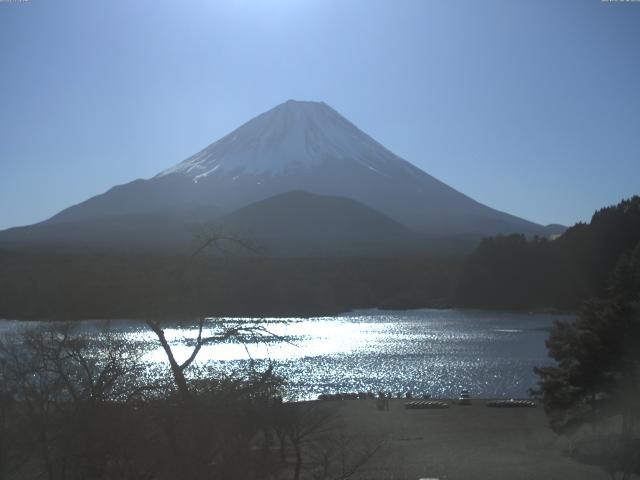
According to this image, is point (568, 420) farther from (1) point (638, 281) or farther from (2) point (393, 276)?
(2) point (393, 276)

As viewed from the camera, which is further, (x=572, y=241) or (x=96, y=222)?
(x=96, y=222)

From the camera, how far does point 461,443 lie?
12.8 meters

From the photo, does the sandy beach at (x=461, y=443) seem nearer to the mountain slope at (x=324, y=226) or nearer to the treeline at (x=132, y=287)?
the treeline at (x=132, y=287)

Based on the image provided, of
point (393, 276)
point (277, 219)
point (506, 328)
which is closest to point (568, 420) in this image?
point (506, 328)

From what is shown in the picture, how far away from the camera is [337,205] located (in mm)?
81062

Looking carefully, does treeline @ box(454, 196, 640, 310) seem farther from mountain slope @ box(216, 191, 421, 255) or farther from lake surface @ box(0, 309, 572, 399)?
mountain slope @ box(216, 191, 421, 255)

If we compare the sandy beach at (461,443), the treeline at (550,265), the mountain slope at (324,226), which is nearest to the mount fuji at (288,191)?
the mountain slope at (324,226)

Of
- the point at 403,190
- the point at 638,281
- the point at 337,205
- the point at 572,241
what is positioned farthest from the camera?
the point at 403,190

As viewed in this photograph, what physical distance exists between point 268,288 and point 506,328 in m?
13.4

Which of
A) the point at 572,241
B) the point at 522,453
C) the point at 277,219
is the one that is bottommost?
the point at 522,453

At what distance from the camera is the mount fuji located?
75.8 metres

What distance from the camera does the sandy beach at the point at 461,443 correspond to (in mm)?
10383

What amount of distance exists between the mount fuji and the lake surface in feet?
105

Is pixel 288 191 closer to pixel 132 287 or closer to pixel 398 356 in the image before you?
pixel 398 356
